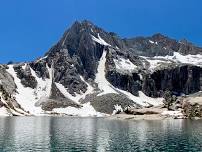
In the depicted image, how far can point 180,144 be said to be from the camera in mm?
101688

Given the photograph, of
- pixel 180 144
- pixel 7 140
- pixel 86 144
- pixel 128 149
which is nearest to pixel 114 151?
pixel 128 149

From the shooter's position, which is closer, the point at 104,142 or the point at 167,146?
the point at 167,146

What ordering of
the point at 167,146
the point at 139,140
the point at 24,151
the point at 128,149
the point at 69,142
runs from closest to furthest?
the point at 24,151 → the point at 128,149 → the point at 167,146 → the point at 69,142 → the point at 139,140

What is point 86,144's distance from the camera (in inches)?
4006

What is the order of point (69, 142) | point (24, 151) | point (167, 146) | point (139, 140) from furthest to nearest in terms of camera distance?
point (139, 140) < point (69, 142) < point (167, 146) < point (24, 151)

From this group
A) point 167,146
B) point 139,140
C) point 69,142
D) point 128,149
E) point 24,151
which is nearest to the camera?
point 24,151

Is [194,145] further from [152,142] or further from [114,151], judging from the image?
[114,151]

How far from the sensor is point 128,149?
302 ft

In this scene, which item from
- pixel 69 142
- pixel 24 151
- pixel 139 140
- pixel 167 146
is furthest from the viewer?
pixel 139 140

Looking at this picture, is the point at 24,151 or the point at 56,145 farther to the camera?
the point at 56,145

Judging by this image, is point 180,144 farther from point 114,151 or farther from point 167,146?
point 114,151

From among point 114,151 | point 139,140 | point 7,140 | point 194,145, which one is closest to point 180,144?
point 194,145

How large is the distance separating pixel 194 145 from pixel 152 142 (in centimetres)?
1203

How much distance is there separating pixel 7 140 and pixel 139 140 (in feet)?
121
